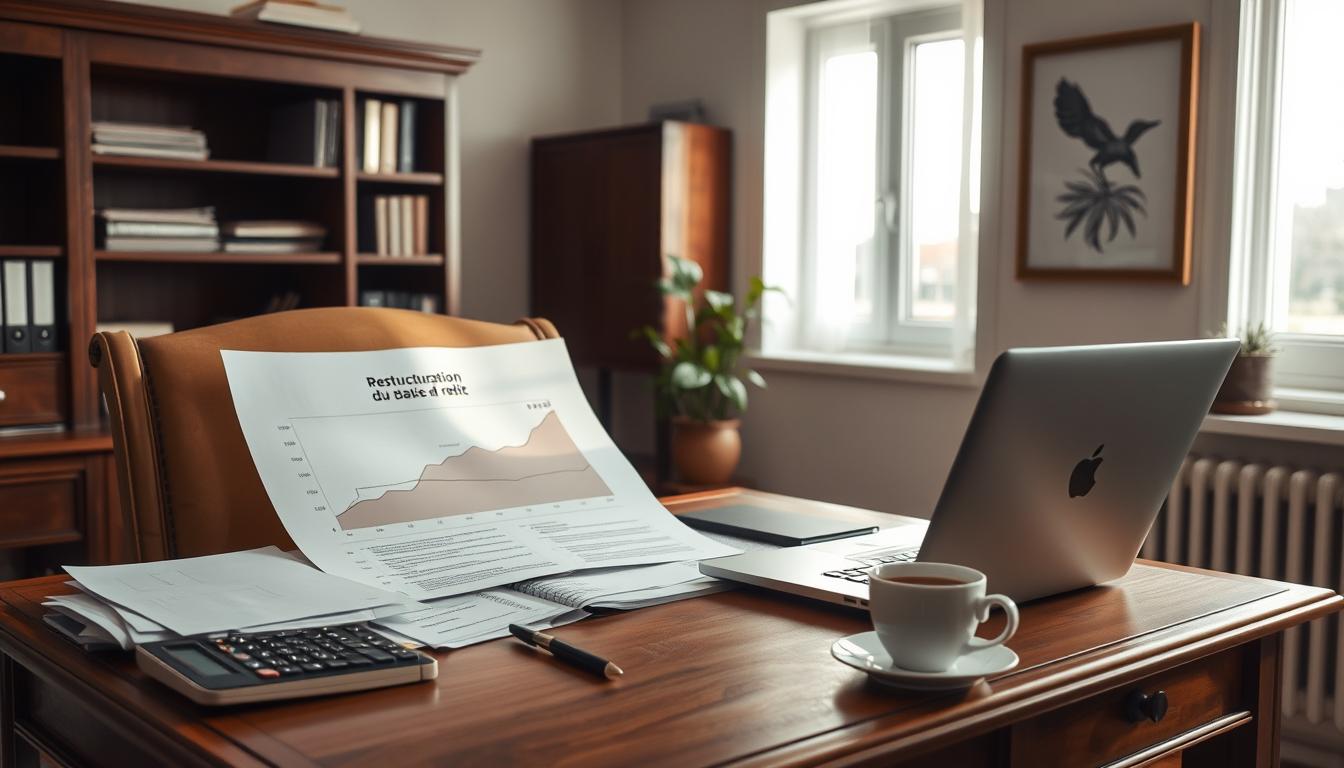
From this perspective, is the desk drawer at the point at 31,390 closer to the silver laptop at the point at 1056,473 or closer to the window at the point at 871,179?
the window at the point at 871,179

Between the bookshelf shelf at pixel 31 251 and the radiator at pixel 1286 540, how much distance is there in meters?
2.72

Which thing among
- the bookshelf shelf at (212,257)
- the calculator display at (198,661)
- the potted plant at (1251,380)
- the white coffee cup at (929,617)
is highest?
the bookshelf shelf at (212,257)

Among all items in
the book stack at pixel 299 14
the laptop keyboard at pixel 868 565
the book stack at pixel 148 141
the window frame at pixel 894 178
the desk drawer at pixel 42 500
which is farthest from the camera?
the window frame at pixel 894 178

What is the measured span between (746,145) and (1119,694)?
3139 mm

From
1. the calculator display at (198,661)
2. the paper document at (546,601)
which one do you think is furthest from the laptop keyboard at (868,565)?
the calculator display at (198,661)

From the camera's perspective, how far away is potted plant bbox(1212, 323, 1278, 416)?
276cm

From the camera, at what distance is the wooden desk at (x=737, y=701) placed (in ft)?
2.71

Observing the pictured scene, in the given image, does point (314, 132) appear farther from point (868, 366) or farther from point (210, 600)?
point (210, 600)

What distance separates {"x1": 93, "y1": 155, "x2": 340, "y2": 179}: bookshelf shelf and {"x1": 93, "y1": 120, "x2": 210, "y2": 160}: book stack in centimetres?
2

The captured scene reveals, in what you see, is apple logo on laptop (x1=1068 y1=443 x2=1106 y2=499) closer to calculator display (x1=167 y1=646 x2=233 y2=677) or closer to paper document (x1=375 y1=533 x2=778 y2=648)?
paper document (x1=375 y1=533 x2=778 y2=648)

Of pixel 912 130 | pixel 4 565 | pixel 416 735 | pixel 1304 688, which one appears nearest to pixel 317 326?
pixel 416 735

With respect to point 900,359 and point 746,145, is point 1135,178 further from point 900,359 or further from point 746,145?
point 746,145

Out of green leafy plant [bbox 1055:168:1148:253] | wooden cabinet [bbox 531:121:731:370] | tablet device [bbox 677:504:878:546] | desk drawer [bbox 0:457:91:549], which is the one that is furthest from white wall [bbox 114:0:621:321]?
tablet device [bbox 677:504:878:546]

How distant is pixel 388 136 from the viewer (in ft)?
11.7
